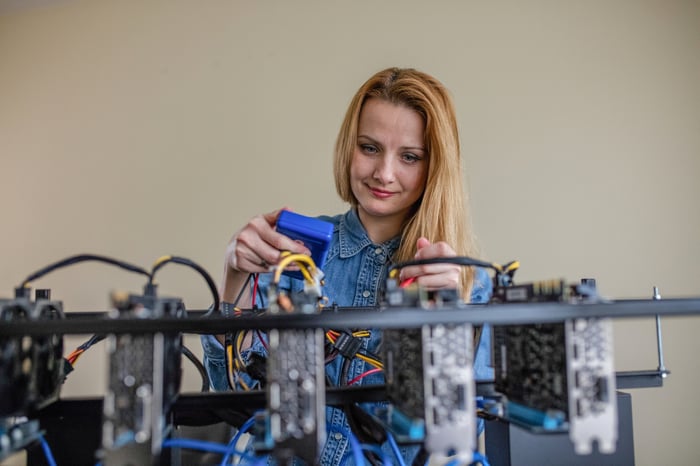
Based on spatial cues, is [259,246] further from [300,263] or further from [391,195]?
[391,195]

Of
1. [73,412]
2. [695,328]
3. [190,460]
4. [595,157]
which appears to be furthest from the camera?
[595,157]

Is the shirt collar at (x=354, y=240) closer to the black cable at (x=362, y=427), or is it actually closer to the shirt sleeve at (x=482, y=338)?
the shirt sleeve at (x=482, y=338)

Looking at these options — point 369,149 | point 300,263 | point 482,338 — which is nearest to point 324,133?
point 369,149

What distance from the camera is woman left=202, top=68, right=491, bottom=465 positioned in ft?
3.59

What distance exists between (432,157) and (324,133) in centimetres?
83

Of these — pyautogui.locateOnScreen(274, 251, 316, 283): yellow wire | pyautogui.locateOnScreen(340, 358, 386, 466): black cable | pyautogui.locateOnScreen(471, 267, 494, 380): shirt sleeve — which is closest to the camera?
pyautogui.locateOnScreen(274, 251, 316, 283): yellow wire

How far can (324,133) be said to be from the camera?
6.14ft

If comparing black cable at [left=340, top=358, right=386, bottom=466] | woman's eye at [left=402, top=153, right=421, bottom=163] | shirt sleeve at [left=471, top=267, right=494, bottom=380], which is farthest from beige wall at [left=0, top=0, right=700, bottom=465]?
black cable at [left=340, top=358, right=386, bottom=466]

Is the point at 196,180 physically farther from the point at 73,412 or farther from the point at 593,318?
the point at 593,318

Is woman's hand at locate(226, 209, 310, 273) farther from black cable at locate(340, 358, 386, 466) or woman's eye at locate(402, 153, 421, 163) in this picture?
woman's eye at locate(402, 153, 421, 163)

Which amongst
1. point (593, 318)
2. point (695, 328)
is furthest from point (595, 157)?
point (593, 318)

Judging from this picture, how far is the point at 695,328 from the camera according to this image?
154cm

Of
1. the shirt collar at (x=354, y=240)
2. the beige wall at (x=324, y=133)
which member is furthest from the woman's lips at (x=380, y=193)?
the beige wall at (x=324, y=133)

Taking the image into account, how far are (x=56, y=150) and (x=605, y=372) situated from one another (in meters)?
2.12
